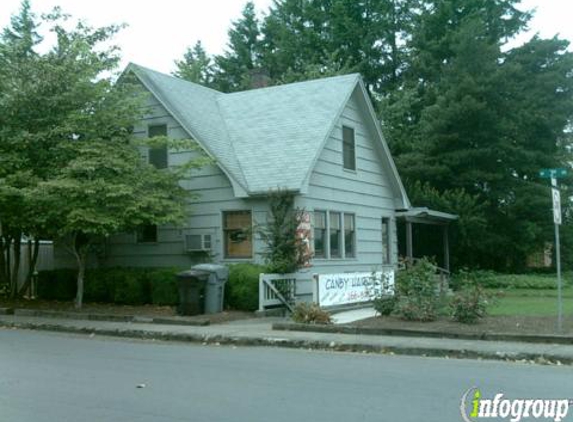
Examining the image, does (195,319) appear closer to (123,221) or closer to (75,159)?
(123,221)

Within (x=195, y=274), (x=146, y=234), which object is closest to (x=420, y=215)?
(x=146, y=234)

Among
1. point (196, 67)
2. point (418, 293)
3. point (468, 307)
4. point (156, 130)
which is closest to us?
point (468, 307)

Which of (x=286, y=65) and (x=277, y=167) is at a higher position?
(x=286, y=65)

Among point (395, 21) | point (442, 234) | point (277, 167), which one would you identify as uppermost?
point (395, 21)

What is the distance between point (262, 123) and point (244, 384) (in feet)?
44.8

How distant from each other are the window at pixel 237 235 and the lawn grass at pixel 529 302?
6.82 m

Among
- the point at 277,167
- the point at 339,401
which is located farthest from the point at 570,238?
the point at 339,401

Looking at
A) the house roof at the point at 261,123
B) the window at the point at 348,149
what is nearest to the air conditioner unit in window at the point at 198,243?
the house roof at the point at 261,123

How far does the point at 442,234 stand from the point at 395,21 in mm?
21091

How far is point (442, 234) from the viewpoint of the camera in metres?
29.9

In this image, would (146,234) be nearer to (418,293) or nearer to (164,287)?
(164,287)

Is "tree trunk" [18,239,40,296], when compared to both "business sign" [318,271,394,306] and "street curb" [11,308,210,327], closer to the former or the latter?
"street curb" [11,308,210,327]

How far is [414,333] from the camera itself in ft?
44.4

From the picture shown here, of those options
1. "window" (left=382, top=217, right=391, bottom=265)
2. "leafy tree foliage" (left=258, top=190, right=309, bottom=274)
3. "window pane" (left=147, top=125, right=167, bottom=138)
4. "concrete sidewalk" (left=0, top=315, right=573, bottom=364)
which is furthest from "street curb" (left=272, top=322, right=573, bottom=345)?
"window" (left=382, top=217, right=391, bottom=265)
